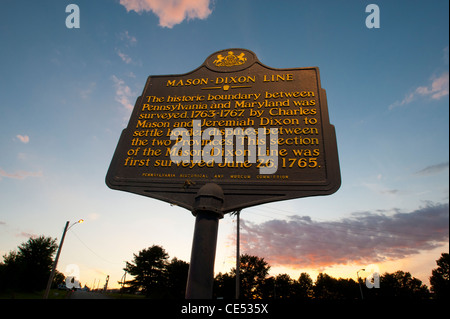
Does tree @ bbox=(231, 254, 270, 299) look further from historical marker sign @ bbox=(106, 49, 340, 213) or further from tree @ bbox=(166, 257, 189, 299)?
historical marker sign @ bbox=(106, 49, 340, 213)

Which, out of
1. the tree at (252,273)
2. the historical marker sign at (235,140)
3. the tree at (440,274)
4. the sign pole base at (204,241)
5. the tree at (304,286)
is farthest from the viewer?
the tree at (304,286)

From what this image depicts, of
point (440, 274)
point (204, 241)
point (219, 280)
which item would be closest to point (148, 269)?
point (219, 280)

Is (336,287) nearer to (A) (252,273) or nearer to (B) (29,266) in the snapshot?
(A) (252,273)

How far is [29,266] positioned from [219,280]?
4264cm

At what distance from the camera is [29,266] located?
38.6m

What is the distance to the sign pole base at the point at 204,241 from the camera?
3619 mm

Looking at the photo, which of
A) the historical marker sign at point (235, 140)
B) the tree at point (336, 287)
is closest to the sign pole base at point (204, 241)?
the historical marker sign at point (235, 140)

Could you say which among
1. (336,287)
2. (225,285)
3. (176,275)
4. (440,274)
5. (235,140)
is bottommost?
(225,285)

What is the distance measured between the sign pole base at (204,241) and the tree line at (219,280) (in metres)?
1.26

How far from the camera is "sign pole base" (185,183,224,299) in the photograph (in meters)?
3.62

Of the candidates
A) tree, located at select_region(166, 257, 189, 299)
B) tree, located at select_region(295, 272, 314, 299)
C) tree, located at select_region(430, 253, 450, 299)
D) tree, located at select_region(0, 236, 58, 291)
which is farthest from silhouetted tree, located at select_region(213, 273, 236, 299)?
tree, located at select_region(430, 253, 450, 299)

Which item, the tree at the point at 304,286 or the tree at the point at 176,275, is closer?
the tree at the point at 176,275

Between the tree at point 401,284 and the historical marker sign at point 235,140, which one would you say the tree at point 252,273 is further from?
the historical marker sign at point 235,140
